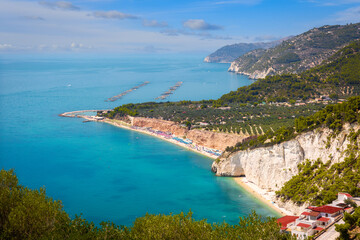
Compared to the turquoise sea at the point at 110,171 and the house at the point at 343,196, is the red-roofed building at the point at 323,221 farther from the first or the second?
the turquoise sea at the point at 110,171

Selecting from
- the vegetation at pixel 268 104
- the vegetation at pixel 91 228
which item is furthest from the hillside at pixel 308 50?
the vegetation at pixel 91 228

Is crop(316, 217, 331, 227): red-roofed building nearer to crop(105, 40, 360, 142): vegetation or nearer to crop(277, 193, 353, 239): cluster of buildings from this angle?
crop(277, 193, 353, 239): cluster of buildings

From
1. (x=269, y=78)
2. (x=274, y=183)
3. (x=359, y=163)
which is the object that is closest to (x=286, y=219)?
(x=359, y=163)

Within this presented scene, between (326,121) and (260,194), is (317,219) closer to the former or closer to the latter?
(260,194)

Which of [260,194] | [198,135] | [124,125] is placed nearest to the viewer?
[260,194]

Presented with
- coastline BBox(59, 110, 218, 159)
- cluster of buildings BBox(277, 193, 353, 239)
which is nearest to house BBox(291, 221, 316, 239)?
cluster of buildings BBox(277, 193, 353, 239)

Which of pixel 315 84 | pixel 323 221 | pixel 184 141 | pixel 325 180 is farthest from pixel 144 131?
pixel 323 221
